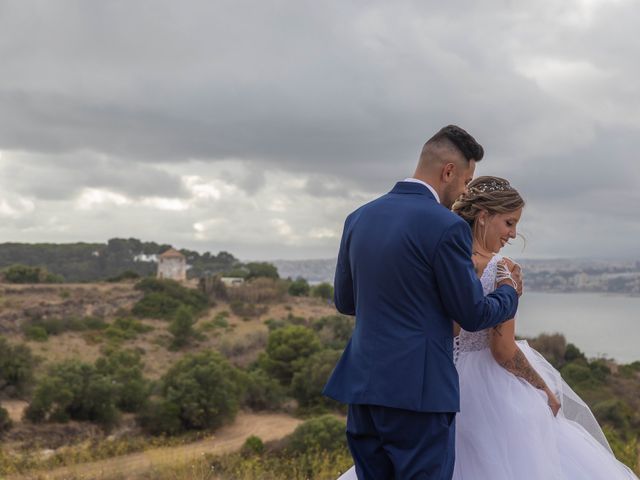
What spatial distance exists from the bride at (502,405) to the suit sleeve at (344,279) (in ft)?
1.46

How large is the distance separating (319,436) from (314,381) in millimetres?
8553

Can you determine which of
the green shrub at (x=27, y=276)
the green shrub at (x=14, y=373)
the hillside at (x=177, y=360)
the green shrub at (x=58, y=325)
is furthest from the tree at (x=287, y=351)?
the green shrub at (x=27, y=276)

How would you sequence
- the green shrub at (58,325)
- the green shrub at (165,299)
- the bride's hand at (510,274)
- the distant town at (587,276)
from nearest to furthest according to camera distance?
the bride's hand at (510,274)
the green shrub at (58,325)
the green shrub at (165,299)
the distant town at (587,276)

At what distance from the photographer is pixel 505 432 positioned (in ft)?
8.47

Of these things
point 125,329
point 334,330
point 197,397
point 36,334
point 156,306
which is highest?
point 156,306

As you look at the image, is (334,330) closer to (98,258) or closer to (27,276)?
(27,276)

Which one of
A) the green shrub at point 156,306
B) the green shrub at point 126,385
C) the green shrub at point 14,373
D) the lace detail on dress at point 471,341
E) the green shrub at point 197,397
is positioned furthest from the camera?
the green shrub at point 156,306

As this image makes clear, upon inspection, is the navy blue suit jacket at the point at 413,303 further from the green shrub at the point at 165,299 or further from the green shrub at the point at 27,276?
the green shrub at the point at 27,276

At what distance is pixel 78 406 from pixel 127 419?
149cm

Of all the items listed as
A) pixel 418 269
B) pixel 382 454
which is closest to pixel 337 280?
pixel 418 269

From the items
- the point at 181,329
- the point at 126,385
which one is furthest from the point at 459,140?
the point at 181,329

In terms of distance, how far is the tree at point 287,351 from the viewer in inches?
1038

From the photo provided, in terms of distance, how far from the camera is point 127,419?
2009 cm

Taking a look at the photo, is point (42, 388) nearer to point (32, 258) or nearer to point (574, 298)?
point (574, 298)
